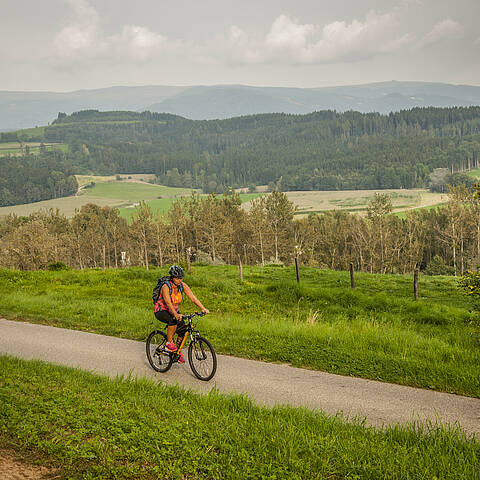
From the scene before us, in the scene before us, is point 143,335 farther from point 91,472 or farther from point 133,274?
point 133,274

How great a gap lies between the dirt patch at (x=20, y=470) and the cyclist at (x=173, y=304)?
163 inches

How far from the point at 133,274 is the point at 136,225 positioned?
6379 centimetres

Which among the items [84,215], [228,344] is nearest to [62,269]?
[228,344]

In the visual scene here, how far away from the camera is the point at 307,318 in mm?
14961

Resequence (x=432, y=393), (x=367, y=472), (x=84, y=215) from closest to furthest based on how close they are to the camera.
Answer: (x=367, y=472) < (x=432, y=393) < (x=84, y=215)

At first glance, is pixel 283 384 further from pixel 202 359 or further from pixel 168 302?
pixel 168 302

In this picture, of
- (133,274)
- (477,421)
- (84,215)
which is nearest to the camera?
(477,421)

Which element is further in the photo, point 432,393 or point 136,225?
point 136,225

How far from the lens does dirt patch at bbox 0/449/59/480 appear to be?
596 cm

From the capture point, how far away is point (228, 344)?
1238cm

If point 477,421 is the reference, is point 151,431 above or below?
above

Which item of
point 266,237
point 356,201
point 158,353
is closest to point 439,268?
point 266,237

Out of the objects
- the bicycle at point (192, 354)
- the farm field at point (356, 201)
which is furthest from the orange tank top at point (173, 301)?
the farm field at point (356, 201)

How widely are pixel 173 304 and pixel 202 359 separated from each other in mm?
1318
